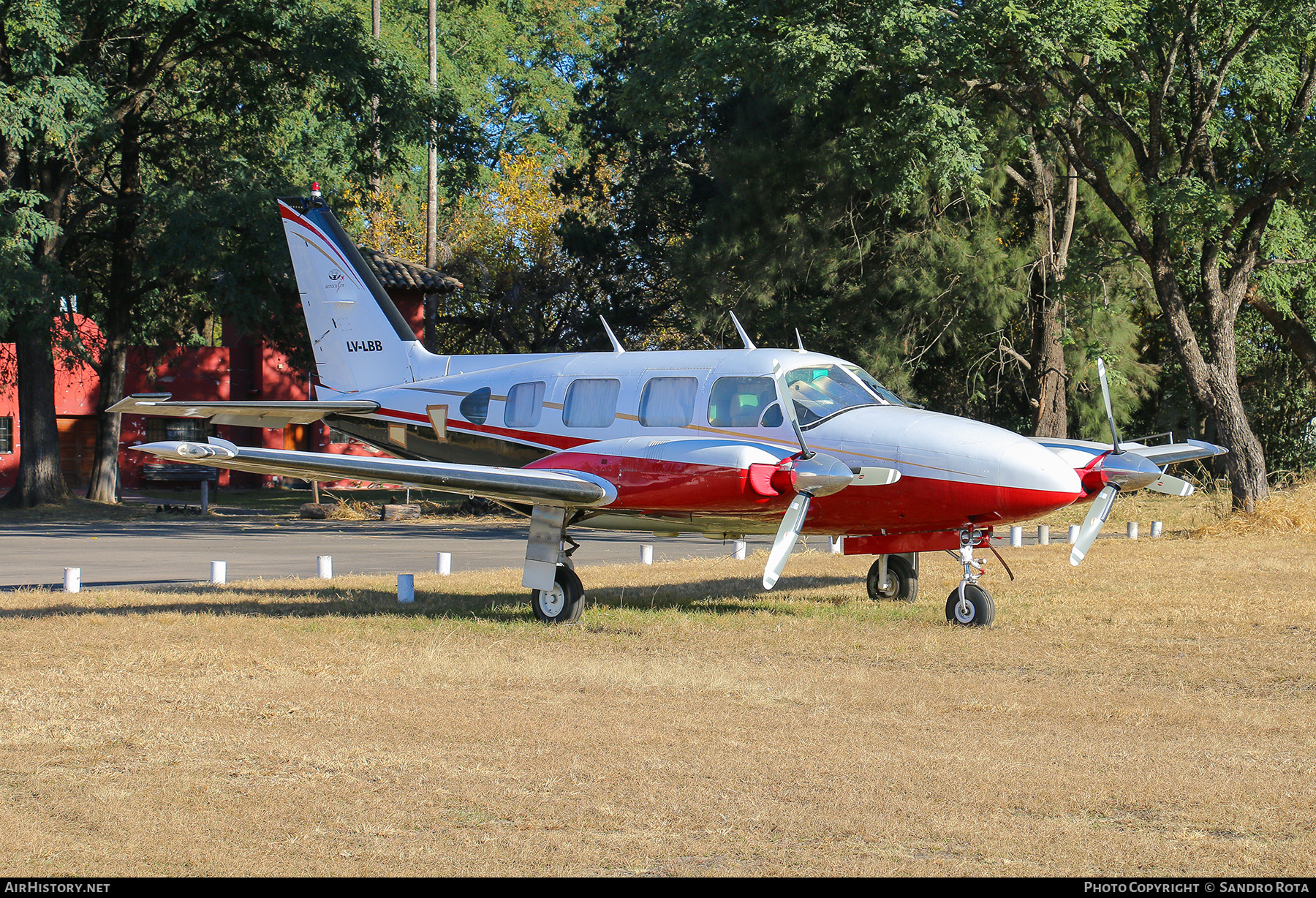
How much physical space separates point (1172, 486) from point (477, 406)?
8.05 meters

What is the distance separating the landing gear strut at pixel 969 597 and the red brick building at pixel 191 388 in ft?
92.3

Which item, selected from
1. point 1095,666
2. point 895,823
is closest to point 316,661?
point 895,823

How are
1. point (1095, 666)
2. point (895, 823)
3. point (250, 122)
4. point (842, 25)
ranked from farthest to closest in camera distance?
point (250, 122) < point (842, 25) < point (1095, 666) < point (895, 823)

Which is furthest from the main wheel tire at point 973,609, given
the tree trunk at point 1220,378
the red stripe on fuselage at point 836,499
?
the tree trunk at point 1220,378

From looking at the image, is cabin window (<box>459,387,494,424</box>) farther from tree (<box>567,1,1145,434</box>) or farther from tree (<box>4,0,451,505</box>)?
tree (<box>4,0,451,505</box>)

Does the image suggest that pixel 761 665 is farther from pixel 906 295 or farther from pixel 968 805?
pixel 906 295

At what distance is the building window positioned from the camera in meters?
42.0

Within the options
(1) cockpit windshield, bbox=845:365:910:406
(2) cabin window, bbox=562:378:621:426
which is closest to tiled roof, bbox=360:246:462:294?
(2) cabin window, bbox=562:378:621:426

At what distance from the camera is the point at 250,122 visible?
33469 millimetres

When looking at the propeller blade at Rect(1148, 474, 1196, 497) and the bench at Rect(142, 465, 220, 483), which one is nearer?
the propeller blade at Rect(1148, 474, 1196, 497)

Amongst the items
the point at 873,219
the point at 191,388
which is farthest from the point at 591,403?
the point at 191,388

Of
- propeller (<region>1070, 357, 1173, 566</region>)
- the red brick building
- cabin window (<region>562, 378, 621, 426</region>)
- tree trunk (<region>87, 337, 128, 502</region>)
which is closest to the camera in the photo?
propeller (<region>1070, 357, 1173, 566</region>)

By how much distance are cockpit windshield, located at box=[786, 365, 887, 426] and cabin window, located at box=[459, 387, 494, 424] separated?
4.04m

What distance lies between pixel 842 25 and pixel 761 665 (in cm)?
1679
